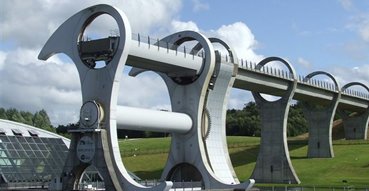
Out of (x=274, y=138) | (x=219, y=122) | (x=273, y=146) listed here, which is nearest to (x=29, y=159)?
(x=219, y=122)

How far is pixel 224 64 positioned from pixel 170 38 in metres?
6.17

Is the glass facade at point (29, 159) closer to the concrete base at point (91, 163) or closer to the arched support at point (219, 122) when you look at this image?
the concrete base at point (91, 163)

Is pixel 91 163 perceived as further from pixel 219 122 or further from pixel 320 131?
pixel 320 131

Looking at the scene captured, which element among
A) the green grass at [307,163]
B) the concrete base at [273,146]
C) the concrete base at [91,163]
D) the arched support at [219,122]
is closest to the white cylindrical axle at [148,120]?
the concrete base at [91,163]

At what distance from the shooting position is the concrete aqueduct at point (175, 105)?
41906 mm

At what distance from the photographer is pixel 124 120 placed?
43.1 m

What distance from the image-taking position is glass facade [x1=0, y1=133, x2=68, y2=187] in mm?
43469

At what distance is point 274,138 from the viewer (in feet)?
256

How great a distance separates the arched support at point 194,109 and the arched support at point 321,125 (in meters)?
43.0

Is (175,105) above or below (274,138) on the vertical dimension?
above

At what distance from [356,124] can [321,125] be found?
22.2 metres

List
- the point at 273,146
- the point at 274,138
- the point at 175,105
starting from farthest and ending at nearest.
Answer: the point at 274,138
the point at 273,146
the point at 175,105

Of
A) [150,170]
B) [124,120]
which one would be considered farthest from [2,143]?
[150,170]

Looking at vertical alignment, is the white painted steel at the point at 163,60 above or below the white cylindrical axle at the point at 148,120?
above
